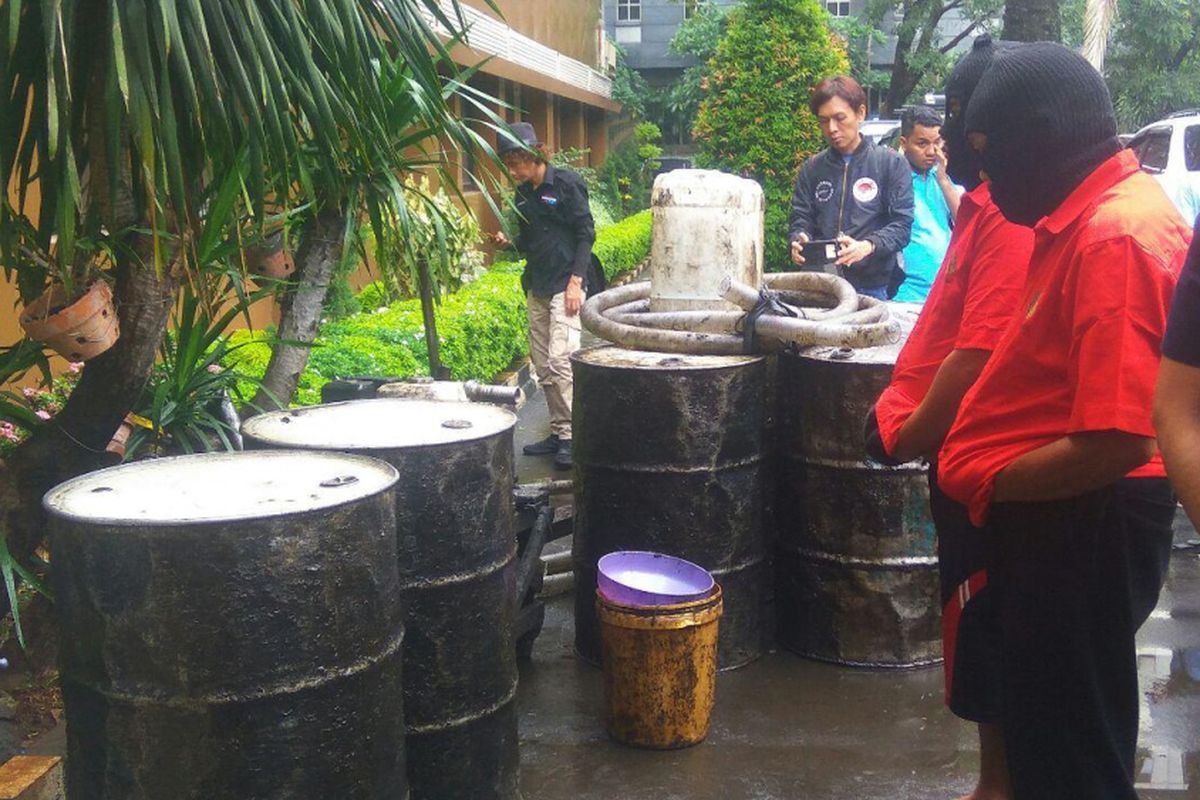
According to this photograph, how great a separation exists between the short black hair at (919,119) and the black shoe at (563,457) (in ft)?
8.80

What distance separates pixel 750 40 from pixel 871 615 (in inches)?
453

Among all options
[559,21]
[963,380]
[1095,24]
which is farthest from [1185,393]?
[559,21]

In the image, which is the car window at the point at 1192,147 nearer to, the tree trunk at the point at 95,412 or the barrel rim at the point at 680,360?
the barrel rim at the point at 680,360

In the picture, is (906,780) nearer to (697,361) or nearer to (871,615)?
(871,615)

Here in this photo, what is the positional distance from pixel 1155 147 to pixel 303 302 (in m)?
15.1

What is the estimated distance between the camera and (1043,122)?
9.14 ft

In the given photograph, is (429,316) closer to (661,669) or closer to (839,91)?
(661,669)

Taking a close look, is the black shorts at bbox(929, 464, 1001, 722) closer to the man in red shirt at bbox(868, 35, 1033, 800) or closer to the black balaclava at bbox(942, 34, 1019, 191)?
the man in red shirt at bbox(868, 35, 1033, 800)

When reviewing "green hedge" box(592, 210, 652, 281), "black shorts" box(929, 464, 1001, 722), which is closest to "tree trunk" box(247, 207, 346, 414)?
"black shorts" box(929, 464, 1001, 722)

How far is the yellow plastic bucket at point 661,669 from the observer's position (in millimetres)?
4445

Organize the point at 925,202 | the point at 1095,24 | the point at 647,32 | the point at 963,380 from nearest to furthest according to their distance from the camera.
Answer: the point at 963,380 < the point at 925,202 < the point at 1095,24 < the point at 647,32

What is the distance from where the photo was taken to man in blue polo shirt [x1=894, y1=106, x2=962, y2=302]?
6.78 meters

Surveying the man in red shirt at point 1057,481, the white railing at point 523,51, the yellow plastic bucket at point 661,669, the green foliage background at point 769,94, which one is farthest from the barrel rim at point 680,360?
the green foliage background at point 769,94

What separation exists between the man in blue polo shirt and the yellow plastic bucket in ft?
9.14
